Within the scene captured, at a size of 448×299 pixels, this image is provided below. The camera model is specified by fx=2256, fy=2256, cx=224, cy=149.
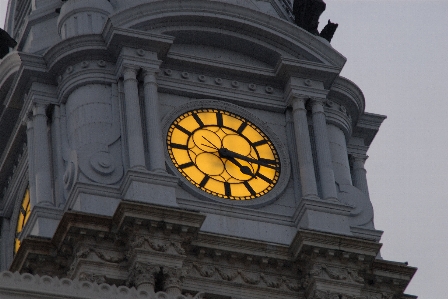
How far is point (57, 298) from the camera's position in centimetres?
3931

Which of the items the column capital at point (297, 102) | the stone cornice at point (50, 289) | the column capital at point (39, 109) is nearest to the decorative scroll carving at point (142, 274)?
the column capital at point (39, 109)

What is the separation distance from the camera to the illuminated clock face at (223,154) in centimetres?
5300

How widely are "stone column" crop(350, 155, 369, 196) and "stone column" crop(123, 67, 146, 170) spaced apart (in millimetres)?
6484

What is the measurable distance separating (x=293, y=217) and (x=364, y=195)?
285 cm

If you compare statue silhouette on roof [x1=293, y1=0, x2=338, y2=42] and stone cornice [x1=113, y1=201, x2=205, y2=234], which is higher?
statue silhouette on roof [x1=293, y1=0, x2=338, y2=42]

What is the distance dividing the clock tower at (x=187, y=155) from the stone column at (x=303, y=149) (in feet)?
0.15

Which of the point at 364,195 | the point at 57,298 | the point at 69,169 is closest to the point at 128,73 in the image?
the point at 69,169

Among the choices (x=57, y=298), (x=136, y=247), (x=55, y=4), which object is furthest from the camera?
(x=55, y=4)

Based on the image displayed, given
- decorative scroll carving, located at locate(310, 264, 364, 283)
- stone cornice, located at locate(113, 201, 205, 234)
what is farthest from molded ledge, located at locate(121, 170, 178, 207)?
decorative scroll carving, located at locate(310, 264, 364, 283)

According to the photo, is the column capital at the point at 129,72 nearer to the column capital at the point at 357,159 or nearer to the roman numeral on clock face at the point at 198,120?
the roman numeral on clock face at the point at 198,120

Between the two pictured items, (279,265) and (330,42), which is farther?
(330,42)

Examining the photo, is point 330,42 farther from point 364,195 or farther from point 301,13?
point 364,195

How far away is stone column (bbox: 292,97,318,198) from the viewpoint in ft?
174

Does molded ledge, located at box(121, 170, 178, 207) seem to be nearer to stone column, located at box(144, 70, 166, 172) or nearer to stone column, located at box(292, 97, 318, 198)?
stone column, located at box(144, 70, 166, 172)
